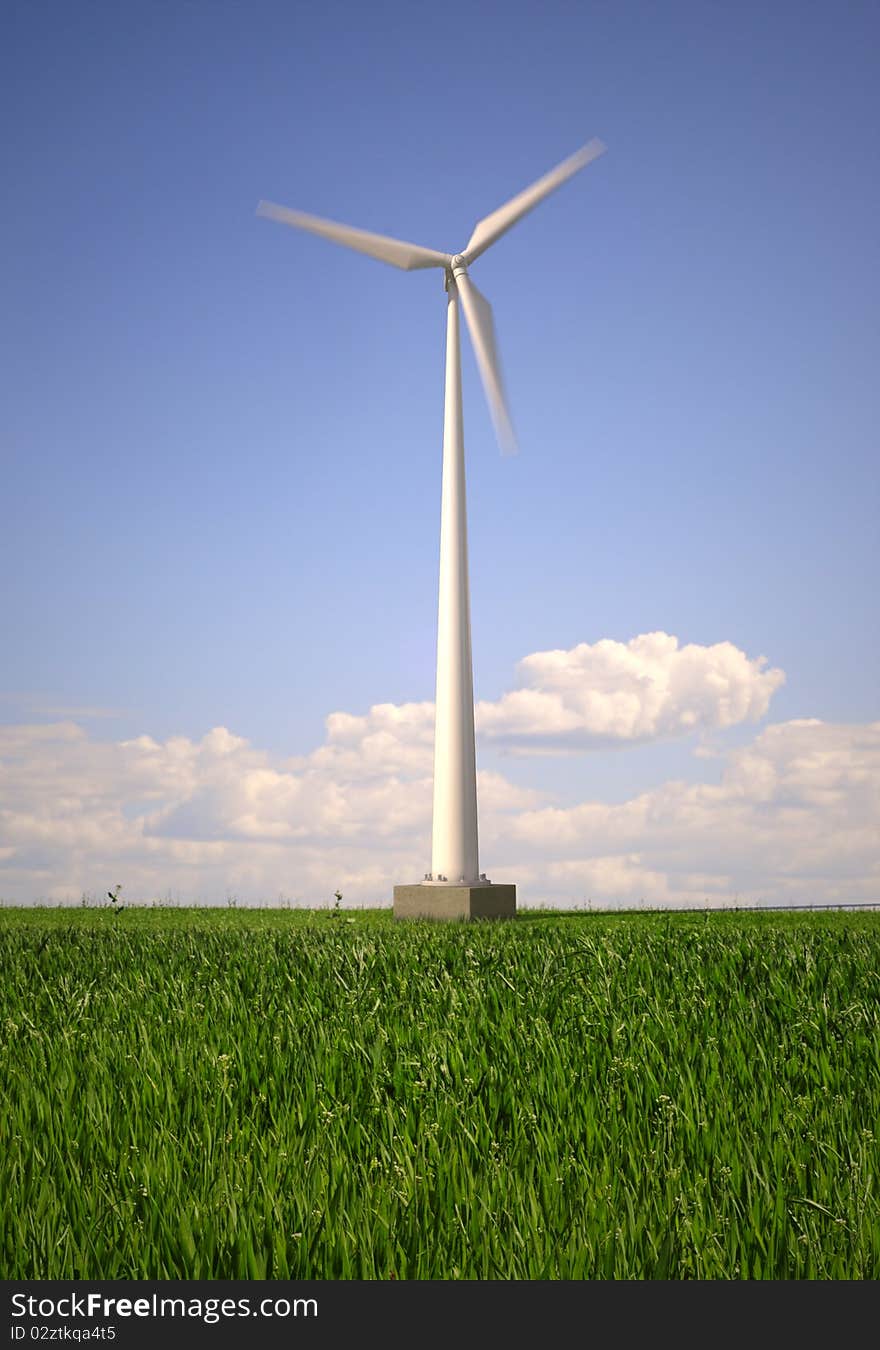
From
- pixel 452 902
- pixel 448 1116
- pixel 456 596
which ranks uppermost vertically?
pixel 456 596

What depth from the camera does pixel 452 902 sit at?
21.1m

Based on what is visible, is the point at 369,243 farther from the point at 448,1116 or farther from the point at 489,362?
the point at 448,1116

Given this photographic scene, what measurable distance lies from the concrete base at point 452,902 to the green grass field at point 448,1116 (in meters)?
8.04

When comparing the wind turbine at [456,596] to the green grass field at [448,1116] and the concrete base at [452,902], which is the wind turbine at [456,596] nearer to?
the concrete base at [452,902]

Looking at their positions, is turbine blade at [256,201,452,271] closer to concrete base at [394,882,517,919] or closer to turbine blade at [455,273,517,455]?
turbine blade at [455,273,517,455]

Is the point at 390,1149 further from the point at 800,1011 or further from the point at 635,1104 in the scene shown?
the point at 800,1011

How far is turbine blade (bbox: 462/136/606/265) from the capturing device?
2398 cm

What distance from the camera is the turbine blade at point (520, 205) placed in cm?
2398

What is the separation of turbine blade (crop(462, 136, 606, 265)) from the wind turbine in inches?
0.9

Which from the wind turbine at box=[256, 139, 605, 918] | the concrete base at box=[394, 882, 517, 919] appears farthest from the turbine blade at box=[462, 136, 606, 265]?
the concrete base at box=[394, 882, 517, 919]

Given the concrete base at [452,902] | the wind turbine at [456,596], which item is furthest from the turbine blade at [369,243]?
the concrete base at [452,902]

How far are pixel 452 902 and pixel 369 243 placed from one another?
579 inches

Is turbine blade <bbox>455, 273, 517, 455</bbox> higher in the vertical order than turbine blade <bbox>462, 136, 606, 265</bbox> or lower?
lower

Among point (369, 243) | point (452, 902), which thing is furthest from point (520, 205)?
point (452, 902)
